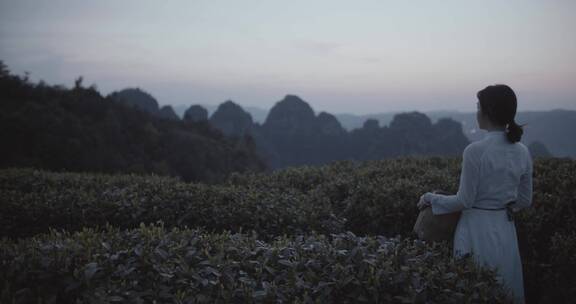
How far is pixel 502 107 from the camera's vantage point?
3.26m

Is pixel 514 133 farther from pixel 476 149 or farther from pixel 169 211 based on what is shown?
pixel 169 211

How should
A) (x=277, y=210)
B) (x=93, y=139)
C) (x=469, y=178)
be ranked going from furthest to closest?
(x=93, y=139)
(x=277, y=210)
(x=469, y=178)

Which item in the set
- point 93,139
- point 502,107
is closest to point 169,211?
point 502,107

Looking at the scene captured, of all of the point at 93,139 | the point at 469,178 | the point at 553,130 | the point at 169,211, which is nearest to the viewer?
the point at 469,178

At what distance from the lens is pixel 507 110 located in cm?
326

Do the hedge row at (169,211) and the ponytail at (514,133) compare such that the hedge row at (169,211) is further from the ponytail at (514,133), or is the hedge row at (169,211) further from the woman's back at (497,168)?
the ponytail at (514,133)

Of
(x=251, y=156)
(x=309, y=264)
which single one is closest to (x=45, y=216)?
(x=309, y=264)

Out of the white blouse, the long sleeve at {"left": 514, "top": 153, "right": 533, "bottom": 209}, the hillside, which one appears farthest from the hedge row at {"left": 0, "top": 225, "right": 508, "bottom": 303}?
the hillside

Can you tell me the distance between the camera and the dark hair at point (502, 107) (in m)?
3.23

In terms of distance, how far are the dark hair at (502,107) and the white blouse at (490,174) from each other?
7cm

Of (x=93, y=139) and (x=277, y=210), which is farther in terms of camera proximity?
(x=93, y=139)

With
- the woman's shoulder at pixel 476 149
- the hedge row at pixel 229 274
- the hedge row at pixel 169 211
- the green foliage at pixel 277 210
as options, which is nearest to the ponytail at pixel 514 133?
the woman's shoulder at pixel 476 149

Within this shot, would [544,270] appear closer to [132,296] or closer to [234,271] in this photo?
[234,271]

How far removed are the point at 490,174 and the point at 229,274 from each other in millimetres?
2207
